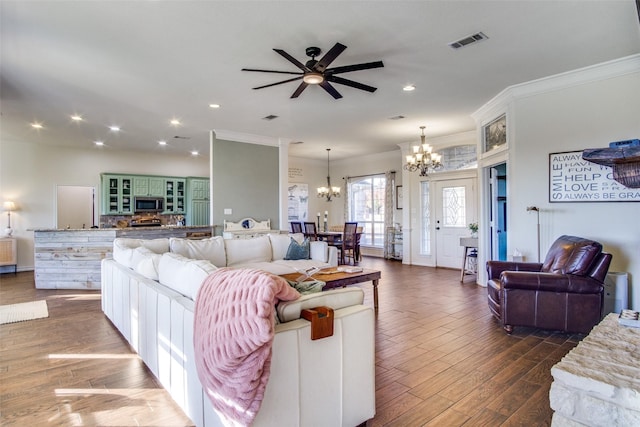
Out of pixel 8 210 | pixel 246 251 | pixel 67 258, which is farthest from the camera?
pixel 8 210

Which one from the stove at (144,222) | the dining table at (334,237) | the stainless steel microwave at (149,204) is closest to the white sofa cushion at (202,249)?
the dining table at (334,237)

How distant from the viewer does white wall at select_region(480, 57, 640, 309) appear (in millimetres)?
3963

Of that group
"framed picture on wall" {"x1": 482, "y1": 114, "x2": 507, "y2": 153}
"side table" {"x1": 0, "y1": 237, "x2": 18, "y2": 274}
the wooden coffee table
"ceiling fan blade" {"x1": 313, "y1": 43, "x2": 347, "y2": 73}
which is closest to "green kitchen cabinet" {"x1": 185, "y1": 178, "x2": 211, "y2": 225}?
"side table" {"x1": 0, "y1": 237, "x2": 18, "y2": 274}

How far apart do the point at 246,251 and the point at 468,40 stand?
12.6 ft

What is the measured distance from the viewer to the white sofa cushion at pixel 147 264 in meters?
2.91

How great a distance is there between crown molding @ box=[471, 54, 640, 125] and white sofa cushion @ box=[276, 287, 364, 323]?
419cm

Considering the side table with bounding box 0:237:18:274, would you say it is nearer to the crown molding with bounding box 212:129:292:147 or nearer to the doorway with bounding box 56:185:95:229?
the doorway with bounding box 56:185:95:229

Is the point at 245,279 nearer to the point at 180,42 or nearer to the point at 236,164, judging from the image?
the point at 180,42

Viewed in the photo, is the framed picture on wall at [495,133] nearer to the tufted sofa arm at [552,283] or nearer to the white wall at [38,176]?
the tufted sofa arm at [552,283]

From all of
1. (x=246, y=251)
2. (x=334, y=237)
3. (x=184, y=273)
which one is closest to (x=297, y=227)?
(x=334, y=237)

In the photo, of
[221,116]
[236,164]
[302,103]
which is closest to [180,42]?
[302,103]

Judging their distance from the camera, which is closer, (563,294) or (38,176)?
(563,294)

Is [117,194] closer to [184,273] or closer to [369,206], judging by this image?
[369,206]

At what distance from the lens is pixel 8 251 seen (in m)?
7.57
